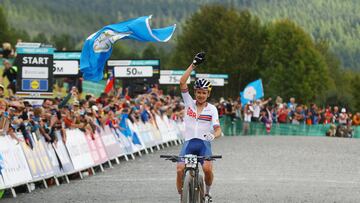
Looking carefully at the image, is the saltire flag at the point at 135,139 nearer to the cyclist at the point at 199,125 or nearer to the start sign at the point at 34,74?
the start sign at the point at 34,74

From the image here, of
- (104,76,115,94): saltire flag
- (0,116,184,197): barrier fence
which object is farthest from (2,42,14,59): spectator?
(0,116,184,197): barrier fence

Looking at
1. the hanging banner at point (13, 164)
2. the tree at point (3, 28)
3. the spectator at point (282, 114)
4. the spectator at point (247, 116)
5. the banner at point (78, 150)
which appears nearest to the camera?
the hanging banner at point (13, 164)

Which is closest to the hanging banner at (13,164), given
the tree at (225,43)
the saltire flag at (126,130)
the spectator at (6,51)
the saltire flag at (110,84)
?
the saltire flag at (126,130)

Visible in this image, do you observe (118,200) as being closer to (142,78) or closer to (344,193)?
(344,193)

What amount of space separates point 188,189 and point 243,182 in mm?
7951

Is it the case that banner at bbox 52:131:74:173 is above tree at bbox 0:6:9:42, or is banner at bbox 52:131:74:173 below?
below

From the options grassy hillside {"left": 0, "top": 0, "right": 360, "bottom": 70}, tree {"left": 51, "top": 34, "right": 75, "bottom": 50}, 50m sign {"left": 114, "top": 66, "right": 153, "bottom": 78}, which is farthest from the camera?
tree {"left": 51, "top": 34, "right": 75, "bottom": 50}

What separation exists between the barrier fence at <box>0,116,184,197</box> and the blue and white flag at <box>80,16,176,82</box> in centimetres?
168

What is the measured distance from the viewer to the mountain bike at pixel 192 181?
41.8ft

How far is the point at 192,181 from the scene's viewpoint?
12.9 meters

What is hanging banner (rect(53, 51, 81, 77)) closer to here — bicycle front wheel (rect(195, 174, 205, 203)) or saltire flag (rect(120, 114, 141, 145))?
saltire flag (rect(120, 114, 141, 145))

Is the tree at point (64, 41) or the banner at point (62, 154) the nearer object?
the banner at point (62, 154)

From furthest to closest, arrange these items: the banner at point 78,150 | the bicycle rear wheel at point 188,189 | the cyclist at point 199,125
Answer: the banner at point 78,150, the cyclist at point 199,125, the bicycle rear wheel at point 188,189

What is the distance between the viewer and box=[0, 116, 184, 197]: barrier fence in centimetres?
1756
